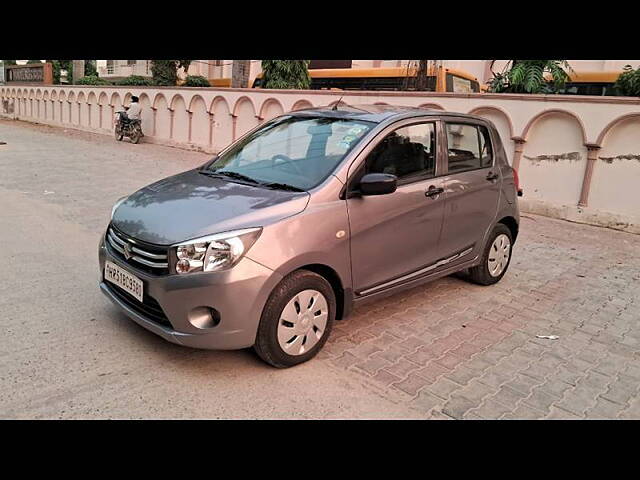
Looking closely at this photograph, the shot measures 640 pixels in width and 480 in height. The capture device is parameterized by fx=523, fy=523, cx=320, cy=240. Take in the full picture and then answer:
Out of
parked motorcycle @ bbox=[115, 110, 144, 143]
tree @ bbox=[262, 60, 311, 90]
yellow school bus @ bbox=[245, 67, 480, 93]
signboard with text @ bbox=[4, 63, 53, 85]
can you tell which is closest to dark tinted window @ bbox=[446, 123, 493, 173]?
yellow school bus @ bbox=[245, 67, 480, 93]

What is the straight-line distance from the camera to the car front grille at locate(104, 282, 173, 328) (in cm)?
323

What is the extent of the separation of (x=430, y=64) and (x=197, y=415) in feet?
38.0

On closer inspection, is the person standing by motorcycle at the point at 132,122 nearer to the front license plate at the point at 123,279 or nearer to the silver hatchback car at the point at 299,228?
the silver hatchback car at the point at 299,228

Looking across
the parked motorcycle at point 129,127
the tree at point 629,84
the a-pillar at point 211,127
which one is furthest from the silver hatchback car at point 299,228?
the parked motorcycle at point 129,127

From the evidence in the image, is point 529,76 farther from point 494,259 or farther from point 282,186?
point 282,186

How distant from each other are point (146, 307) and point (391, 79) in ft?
43.2

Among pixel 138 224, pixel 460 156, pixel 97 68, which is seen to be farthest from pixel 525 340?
pixel 97 68

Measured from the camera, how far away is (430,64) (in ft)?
41.5

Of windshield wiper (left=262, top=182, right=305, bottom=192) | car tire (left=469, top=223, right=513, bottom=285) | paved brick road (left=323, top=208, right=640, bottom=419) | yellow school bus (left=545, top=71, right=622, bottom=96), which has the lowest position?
paved brick road (left=323, top=208, right=640, bottom=419)

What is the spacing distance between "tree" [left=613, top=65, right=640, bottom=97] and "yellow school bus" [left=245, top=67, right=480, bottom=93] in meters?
4.05

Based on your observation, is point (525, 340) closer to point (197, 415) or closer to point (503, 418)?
point (503, 418)

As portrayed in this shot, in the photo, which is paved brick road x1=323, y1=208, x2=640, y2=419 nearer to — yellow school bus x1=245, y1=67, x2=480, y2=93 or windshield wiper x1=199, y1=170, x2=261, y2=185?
windshield wiper x1=199, y1=170, x2=261, y2=185

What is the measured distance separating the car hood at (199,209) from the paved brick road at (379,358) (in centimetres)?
86

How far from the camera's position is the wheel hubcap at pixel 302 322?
10.8 ft
